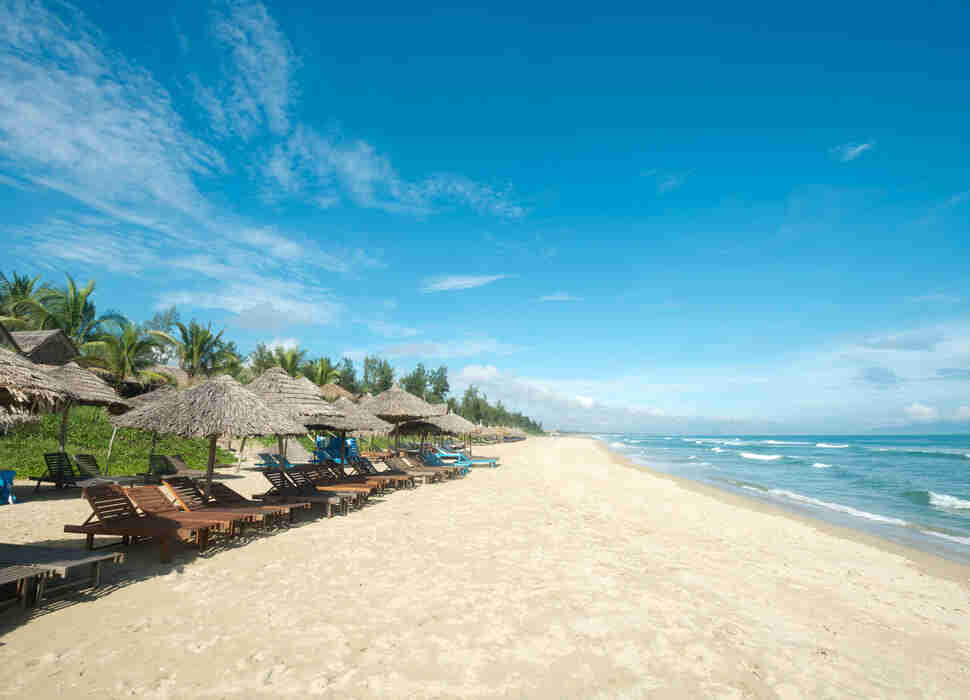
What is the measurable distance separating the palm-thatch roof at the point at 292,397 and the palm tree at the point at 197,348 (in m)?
20.1

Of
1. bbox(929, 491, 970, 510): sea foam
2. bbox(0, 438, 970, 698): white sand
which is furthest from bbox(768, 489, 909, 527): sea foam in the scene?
bbox(0, 438, 970, 698): white sand

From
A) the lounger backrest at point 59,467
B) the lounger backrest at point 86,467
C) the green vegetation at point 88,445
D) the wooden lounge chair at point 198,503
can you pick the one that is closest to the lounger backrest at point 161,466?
the lounger backrest at point 86,467

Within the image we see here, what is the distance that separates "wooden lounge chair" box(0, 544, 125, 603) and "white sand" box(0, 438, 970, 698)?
1.00ft

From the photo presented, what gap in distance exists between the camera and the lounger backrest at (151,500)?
6.69 metres

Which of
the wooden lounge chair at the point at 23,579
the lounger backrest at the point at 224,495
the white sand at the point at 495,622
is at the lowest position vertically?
the white sand at the point at 495,622

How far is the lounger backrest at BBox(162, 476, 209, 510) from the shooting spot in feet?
24.3

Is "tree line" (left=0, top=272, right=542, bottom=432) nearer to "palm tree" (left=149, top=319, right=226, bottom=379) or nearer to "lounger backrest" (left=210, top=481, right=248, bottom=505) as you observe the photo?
"palm tree" (left=149, top=319, right=226, bottom=379)

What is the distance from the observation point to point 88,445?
1684cm

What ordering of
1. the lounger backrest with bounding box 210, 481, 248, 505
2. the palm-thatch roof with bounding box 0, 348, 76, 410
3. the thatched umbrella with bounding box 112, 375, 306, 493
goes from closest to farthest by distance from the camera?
the palm-thatch roof with bounding box 0, 348, 76, 410 → the thatched umbrella with bounding box 112, 375, 306, 493 → the lounger backrest with bounding box 210, 481, 248, 505

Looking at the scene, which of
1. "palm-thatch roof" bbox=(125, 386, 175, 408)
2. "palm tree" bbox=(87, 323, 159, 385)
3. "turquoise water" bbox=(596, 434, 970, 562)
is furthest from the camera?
"palm tree" bbox=(87, 323, 159, 385)

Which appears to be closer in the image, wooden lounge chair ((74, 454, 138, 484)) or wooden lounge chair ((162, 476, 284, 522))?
wooden lounge chair ((162, 476, 284, 522))

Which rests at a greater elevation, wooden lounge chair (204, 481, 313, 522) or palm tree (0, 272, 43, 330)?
palm tree (0, 272, 43, 330)

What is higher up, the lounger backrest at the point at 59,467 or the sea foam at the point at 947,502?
the lounger backrest at the point at 59,467

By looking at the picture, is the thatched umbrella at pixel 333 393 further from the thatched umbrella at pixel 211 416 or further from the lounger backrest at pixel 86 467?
the thatched umbrella at pixel 211 416
